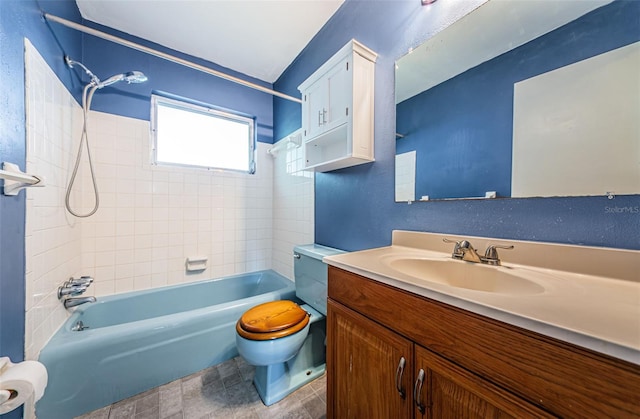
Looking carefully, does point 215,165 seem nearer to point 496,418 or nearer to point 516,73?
point 516,73

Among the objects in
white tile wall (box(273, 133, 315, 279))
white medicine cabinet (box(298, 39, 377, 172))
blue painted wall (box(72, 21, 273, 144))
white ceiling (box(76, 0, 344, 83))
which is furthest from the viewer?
white tile wall (box(273, 133, 315, 279))

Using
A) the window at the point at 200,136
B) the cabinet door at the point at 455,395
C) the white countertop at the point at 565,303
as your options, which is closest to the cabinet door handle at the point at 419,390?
the cabinet door at the point at 455,395

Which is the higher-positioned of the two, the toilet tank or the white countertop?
the white countertop

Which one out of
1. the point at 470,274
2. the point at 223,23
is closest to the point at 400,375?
the point at 470,274

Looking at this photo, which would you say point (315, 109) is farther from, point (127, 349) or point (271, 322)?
point (127, 349)

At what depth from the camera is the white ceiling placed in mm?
1527

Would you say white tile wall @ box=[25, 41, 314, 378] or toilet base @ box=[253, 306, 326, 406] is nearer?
white tile wall @ box=[25, 41, 314, 378]

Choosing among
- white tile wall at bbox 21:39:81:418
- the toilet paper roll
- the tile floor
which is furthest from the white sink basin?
white tile wall at bbox 21:39:81:418

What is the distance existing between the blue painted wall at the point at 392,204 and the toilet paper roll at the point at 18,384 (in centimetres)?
142

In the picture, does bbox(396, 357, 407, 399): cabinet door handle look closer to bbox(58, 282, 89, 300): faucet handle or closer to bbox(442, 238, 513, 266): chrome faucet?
bbox(442, 238, 513, 266): chrome faucet

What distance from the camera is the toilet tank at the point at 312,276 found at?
1410 mm

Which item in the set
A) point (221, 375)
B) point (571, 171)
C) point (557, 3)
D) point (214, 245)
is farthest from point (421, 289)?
point (214, 245)

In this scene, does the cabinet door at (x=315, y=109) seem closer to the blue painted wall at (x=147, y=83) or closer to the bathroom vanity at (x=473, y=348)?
the bathroom vanity at (x=473, y=348)

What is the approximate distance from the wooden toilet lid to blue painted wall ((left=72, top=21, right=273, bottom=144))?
1925 mm
